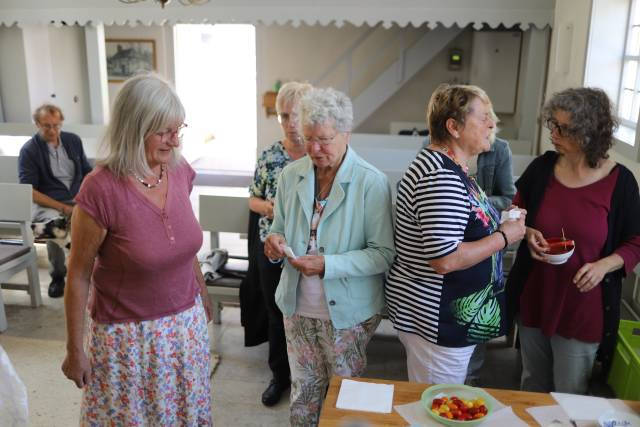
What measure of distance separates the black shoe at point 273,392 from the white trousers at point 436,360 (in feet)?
4.16

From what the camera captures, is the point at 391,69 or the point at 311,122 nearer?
the point at 311,122

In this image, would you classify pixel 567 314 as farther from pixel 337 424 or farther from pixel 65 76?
pixel 65 76

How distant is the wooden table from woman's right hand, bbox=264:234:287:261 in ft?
1.47

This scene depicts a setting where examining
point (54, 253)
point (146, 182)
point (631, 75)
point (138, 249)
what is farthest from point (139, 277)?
point (631, 75)

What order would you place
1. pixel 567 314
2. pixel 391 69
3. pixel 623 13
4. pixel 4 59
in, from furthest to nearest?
pixel 391 69
pixel 4 59
pixel 623 13
pixel 567 314

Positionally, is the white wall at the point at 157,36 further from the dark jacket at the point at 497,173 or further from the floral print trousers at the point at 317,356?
the floral print trousers at the point at 317,356

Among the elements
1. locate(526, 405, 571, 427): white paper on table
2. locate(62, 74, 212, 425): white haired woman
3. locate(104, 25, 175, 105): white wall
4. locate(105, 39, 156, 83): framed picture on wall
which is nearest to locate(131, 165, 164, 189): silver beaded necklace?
locate(62, 74, 212, 425): white haired woman

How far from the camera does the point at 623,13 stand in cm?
402

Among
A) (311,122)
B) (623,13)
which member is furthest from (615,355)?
(623,13)

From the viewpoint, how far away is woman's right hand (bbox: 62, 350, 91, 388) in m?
1.67

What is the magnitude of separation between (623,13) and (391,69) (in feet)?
14.7

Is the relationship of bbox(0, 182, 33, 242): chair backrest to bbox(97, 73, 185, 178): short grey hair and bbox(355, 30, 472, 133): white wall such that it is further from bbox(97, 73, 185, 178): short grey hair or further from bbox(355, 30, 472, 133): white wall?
bbox(355, 30, 472, 133): white wall

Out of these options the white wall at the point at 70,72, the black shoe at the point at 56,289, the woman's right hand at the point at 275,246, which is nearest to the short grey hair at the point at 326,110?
the woman's right hand at the point at 275,246

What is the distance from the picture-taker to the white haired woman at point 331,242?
1.90 m
